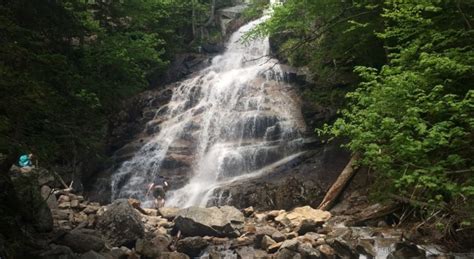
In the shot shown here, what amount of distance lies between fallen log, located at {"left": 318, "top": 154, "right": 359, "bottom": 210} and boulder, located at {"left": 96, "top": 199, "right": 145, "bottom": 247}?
18.3 ft

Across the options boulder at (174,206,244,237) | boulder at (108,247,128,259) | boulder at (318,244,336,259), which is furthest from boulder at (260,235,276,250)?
boulder at (108,247,128,259)

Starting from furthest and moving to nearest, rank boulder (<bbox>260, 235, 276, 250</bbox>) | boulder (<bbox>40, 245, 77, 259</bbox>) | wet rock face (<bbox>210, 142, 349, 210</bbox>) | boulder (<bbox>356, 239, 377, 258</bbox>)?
wet rock face (<bbox>210, 142, 349, 210</bbox>) → boulder (<bbox>260, 235, 276, 250</bbox>) → boulder (<bbox>356, 239, 377, 258</bbox>) → boulder (<bbox>40, 245, 77, 259</bbox>)

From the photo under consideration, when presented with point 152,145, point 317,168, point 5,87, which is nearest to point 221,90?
point 152,145

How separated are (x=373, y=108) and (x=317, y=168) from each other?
8.22m

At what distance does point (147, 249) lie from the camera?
9625 millimetres

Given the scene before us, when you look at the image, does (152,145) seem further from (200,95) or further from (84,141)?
(84,141)

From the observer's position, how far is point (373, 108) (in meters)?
6.84

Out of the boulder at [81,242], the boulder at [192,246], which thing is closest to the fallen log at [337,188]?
the boulder at [192,246]

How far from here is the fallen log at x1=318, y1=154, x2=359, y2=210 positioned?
495 inches

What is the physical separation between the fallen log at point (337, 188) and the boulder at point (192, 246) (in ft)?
13.8

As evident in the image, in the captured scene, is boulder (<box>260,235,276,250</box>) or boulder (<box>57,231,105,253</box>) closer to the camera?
boulder (<box>57,231,105,253</box>)

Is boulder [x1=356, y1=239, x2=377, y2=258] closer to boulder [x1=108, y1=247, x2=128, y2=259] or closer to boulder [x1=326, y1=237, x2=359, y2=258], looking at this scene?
boulder [x1=326, y1=237, x2=359, y2=258]

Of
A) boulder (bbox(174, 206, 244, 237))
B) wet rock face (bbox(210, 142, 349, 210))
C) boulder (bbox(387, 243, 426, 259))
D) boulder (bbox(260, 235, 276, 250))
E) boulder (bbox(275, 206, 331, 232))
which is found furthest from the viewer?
wet rock face (bbox(210, 142, 349, 210))

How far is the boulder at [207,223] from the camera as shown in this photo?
10898 mm
